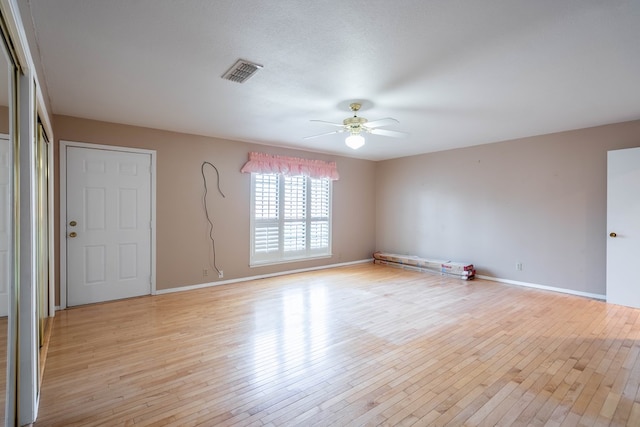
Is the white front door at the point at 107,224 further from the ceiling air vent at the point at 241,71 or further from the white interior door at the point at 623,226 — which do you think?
the white interior door at the point at 623,226

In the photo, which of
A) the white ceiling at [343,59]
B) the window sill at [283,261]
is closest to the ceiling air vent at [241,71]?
the white ceiling at [343,59]

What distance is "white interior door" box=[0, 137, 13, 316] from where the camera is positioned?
5.01ft

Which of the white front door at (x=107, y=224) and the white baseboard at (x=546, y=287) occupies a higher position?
the white front door at (x=107, y=224)

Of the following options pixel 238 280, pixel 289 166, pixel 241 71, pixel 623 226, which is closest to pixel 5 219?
pixel 241 71

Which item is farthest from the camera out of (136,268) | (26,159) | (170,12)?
(136,268)

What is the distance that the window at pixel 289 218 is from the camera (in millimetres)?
5668

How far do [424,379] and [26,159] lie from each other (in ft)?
9.71

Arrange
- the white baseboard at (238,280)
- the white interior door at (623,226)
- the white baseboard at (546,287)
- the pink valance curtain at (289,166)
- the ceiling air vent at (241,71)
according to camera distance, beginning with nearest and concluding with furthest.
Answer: the ceiling air vent at (241,71) < the white interior door at (623,226) < the white baseboard at (546,287) < the white baseboard at (238,280) < the pink valance curtain at (289,166)

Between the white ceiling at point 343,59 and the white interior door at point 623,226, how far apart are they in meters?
0.61

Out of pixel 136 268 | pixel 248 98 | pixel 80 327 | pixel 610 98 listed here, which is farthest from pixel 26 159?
Answer: pixel 610 98

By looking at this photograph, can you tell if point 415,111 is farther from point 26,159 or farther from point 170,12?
point 26,159

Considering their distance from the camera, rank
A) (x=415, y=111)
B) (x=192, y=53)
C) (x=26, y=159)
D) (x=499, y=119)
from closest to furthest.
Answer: (x=26, y=159)
(x=192, y=53)
(x=415, y=111)
(x=499, y=119)

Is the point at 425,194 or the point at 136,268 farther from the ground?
the point at 425,194

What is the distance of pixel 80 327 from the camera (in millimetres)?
3373
